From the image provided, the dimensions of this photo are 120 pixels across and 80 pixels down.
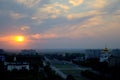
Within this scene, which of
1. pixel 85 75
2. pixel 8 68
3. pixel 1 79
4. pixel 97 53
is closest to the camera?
pixel 1 79

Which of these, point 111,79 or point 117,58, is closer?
point 111,79

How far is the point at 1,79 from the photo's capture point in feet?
45.6

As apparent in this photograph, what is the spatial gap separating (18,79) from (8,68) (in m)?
6.65

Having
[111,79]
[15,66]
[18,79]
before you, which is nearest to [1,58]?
[15,66]

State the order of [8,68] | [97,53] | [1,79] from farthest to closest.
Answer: [97,53], [8,68], [1,79]

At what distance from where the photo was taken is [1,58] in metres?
29.5

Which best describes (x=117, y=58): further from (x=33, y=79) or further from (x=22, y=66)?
(x=33, y=79)

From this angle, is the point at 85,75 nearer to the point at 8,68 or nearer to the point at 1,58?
the point at 8,68

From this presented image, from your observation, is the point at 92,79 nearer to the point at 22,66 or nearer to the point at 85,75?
the point at 85,75

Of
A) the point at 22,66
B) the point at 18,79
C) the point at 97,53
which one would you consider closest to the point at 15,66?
the point at 22,66

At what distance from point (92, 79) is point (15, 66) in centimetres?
886

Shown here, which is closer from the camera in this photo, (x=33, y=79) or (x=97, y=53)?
(x=33, y=79)

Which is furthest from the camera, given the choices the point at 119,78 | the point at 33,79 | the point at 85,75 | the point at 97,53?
the point at 97,53

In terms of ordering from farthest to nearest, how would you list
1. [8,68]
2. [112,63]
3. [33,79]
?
[112,63] → [8,68] → [33,79]
